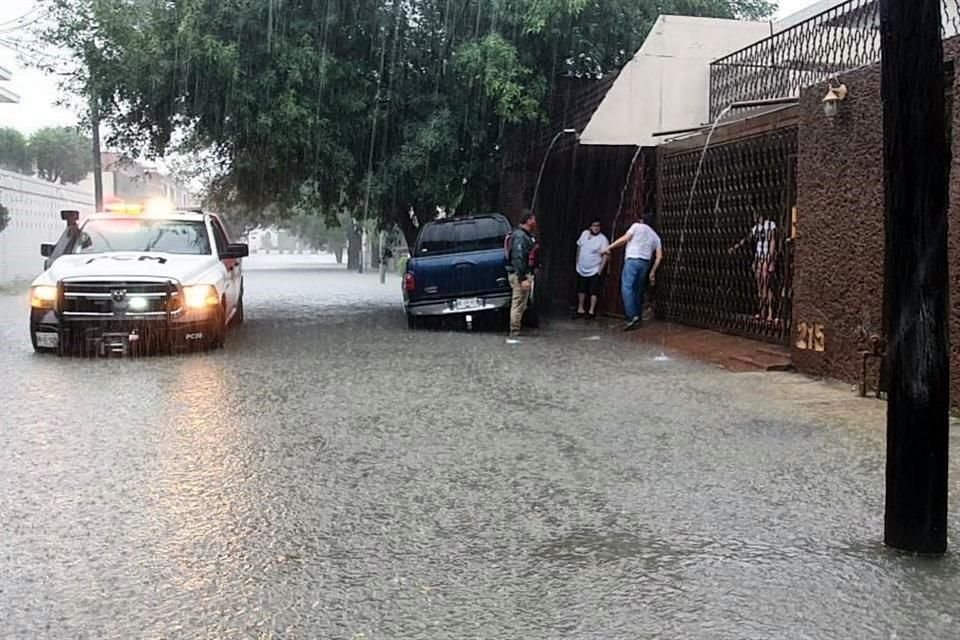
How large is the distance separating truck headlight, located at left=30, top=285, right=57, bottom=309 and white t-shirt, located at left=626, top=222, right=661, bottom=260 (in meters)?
7.54

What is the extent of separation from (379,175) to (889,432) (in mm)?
13990

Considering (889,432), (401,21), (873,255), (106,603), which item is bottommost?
(106,603)

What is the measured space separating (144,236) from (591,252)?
6983mm

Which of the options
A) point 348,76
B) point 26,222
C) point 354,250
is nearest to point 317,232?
point 354,250

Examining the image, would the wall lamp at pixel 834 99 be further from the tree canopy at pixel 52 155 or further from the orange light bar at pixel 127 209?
the tree canopy at pixel 52 155

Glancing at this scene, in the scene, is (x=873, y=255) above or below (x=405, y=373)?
above

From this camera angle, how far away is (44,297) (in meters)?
11.5

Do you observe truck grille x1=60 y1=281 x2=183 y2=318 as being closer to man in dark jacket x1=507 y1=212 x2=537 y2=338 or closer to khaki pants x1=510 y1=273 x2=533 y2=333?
man in dark jacket x1=507 y1=212 x2=537 y2=338

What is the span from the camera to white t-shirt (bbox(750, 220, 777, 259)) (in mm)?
12103

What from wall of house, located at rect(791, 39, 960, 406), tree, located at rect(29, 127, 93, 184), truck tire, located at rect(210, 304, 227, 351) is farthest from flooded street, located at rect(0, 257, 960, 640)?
tree, located at rect(29, 127, 93, 184)

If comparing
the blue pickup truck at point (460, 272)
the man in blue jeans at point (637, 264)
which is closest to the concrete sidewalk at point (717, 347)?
the man in blue jeans at point (637, 264)

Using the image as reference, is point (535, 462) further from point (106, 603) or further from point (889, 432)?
point (106, 603)

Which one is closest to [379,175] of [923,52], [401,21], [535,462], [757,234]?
[401,21]

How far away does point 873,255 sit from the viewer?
869 centimetres
